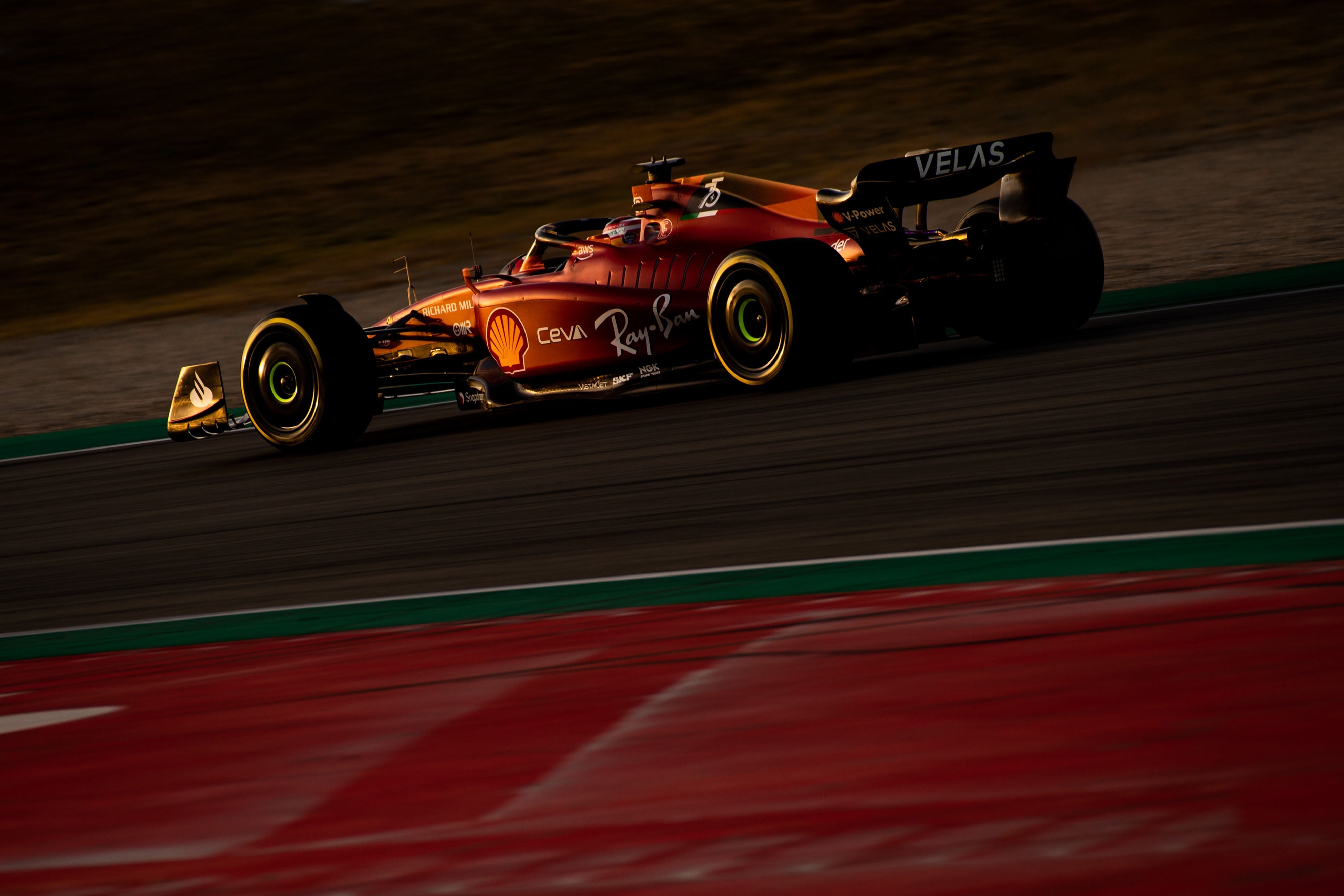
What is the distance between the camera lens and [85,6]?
143 feet

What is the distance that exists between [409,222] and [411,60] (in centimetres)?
1391

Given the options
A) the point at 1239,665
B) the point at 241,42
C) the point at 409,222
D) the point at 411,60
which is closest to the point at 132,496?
the point at 1239,665

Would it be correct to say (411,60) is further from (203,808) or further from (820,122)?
(203,808)

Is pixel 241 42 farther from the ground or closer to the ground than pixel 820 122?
farther from the ground

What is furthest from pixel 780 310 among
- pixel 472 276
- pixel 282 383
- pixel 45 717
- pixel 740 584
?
pixel 45 717

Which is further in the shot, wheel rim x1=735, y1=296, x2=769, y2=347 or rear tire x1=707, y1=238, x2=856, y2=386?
wheel rim x1=735, y1=296, x2=769, y2=347

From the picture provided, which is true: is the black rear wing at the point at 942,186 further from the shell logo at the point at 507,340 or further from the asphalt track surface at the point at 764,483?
the shell logo at the point at 507,340

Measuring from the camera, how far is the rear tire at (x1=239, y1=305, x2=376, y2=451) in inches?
335

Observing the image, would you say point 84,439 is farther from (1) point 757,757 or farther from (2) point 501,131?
(2) point 501,131

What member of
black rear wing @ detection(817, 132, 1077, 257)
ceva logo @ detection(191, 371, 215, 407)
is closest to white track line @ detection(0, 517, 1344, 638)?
black rear wing @ detection(817, 132, 1077, 257)

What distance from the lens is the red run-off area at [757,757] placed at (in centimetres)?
211

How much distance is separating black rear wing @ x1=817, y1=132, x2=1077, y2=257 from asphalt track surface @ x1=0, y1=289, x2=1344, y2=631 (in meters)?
0.72

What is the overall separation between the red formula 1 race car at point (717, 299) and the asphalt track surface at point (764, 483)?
0.25 metres

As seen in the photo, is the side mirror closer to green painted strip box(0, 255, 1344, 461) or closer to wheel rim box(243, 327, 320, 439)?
wheel rim box(243, 327, 320, 439)
